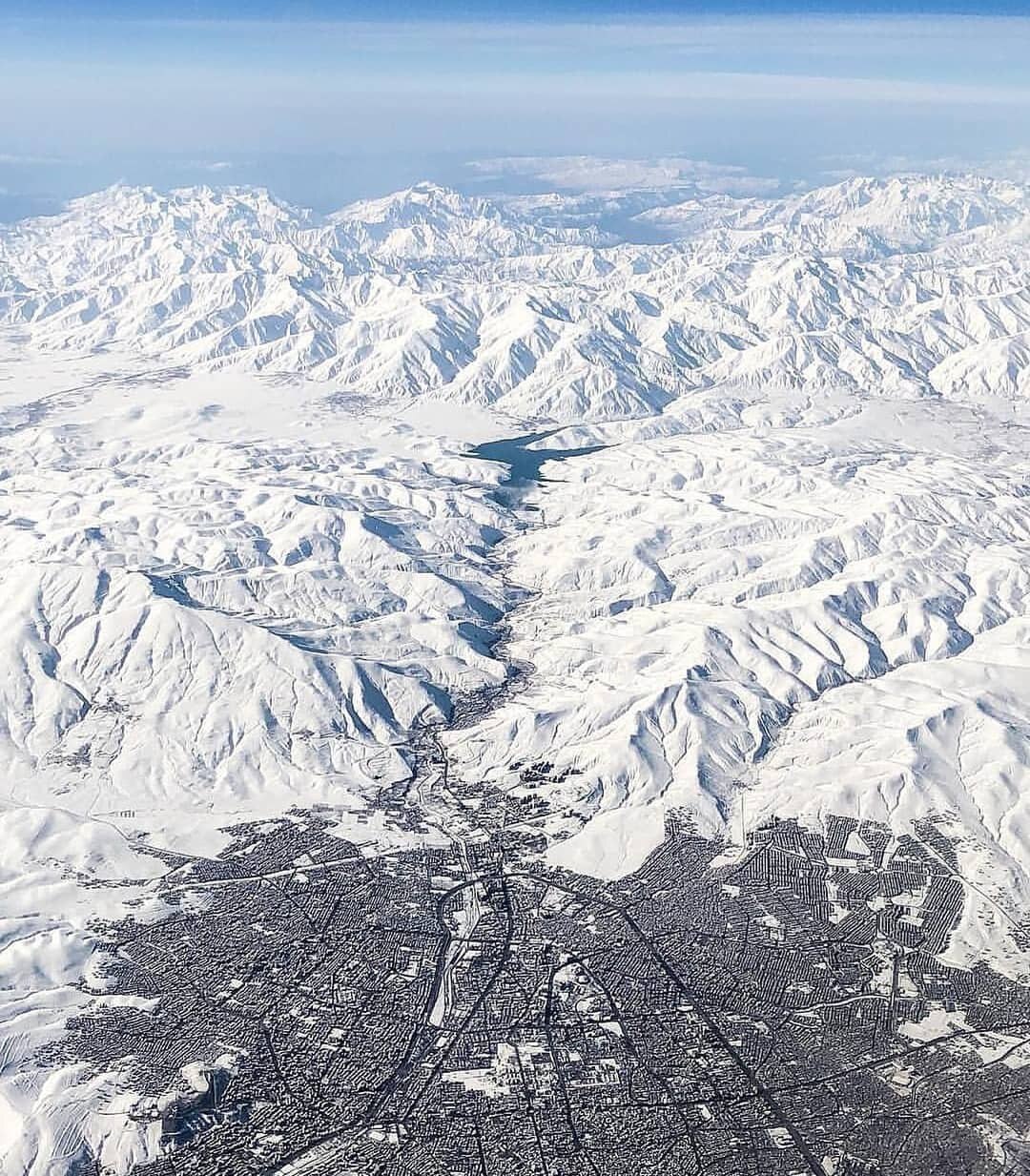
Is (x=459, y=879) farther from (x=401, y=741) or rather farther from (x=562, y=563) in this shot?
(x=562, y=563)

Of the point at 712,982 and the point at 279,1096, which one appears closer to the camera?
the point at 279,1096

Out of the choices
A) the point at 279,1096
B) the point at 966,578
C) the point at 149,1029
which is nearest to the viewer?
the point at 279,1096

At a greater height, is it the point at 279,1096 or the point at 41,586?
the point at 41,586

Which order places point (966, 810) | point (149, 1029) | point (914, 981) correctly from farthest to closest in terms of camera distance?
point (966, 810), point (914, 981), point (149, 1029)

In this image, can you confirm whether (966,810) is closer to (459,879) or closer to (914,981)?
(914,981)

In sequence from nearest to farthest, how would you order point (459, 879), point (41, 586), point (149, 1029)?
point (149, 1029) < point (459, 879) < point (41, 586)

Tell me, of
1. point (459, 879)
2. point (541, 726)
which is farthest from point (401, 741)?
point (459, 879)

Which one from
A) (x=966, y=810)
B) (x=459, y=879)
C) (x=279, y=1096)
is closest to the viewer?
(x=279, y=1096)

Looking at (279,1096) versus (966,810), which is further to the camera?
(966,810)

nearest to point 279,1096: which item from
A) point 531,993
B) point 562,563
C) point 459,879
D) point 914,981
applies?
point 531,993
